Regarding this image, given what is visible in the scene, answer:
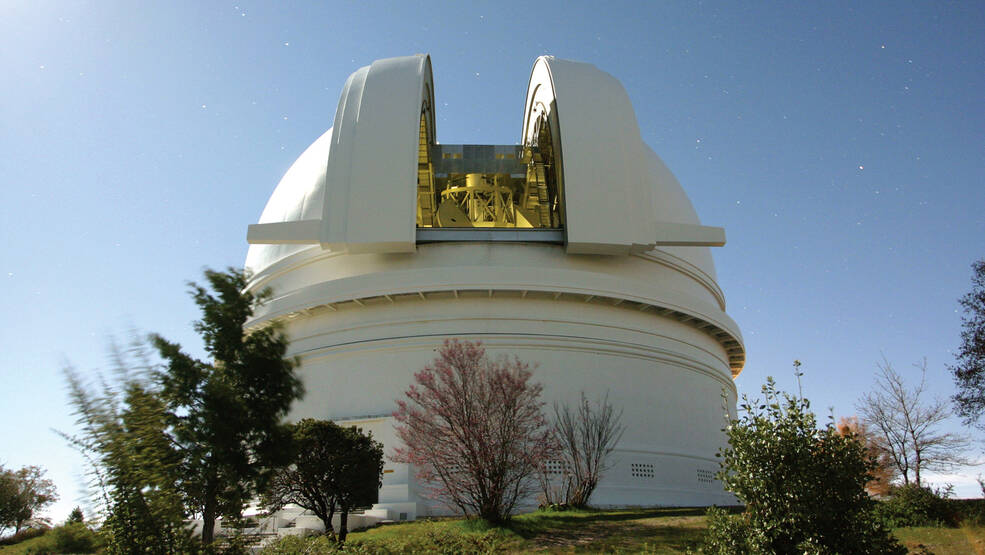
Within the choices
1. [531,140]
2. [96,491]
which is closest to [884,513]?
[96,491]

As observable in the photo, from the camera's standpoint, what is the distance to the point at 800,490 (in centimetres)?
623

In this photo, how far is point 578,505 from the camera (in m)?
13.7

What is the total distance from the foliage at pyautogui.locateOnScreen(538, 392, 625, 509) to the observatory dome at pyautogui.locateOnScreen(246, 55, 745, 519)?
0.49m

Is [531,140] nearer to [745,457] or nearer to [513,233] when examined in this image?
[513,233]

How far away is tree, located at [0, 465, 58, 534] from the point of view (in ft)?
65.3

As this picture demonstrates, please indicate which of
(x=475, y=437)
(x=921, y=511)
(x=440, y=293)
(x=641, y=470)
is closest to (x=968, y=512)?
(x=921, y=511)

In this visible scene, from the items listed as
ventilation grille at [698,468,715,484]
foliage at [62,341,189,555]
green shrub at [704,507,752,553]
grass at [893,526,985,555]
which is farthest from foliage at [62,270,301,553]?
ventilation grille at [698,468,715,484]

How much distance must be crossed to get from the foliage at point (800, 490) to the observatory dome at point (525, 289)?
9.66m

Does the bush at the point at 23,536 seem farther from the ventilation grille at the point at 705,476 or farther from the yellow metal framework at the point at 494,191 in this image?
the ventilation grille at the point at 705,476

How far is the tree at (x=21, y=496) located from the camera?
1991 centimetres

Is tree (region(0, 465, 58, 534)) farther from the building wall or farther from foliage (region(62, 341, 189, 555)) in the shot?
foliage (region(62, 341, 189, 555))

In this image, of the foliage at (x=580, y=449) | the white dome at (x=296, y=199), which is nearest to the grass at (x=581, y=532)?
the foliage at (x=580, y=449)

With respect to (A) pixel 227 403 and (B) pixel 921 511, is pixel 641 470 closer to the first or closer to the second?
(B) pixel 921 511

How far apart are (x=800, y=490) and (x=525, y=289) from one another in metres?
11.6
